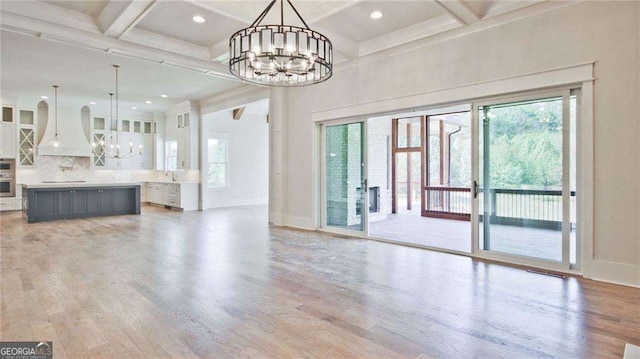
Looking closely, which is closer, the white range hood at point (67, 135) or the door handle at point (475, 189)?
the door handle at point (475, 189)

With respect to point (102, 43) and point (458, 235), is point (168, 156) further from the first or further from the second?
point (458, 235)

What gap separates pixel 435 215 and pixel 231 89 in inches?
254

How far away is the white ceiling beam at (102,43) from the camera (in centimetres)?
459

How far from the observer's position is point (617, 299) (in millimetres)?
3168

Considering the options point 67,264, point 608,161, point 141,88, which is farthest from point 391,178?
point 67,264

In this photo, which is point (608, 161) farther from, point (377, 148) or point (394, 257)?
point (377, 148)

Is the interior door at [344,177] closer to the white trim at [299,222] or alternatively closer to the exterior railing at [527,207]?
the white trim at [299,222]

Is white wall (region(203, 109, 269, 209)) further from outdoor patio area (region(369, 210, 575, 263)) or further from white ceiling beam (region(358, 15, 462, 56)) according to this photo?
white ceiling beam (region(358, 15, 462, 56))

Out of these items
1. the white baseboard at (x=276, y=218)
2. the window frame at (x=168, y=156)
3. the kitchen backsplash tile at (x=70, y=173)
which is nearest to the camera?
the white baseboard at (x=276, y=218)

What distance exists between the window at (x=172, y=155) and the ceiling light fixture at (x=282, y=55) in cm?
847

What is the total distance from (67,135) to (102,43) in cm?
690

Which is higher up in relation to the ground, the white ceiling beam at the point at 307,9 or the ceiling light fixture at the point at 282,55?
the white ceiling beam at the point at 307,9

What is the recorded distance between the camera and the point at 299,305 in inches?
119

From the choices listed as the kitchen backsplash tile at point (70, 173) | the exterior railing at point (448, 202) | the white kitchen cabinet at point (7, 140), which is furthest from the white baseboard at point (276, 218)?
the white kitchen cabinet at point (7, 140)
